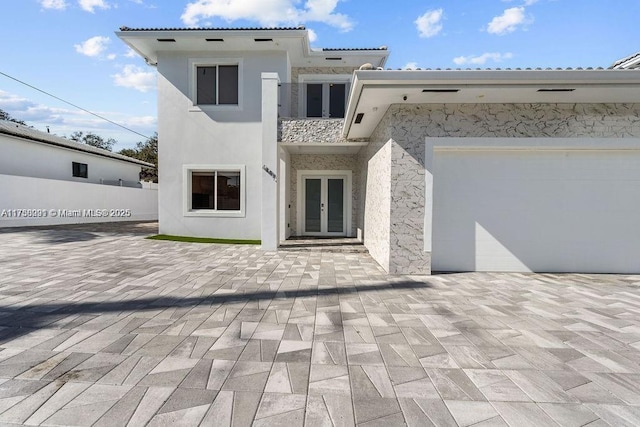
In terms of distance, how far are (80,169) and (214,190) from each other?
15655 millimetres

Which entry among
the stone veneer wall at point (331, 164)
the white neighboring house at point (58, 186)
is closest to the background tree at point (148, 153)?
the white neighboring house at point (58, 186)

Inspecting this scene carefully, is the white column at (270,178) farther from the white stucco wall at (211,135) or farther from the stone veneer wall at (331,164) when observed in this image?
the stone veneer wall at (331,164)

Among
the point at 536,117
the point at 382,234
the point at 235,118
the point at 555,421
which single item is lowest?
the point at 555,421

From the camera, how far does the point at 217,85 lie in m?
11.5

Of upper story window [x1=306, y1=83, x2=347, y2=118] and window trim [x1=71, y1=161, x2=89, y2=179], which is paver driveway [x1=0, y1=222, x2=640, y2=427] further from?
window trim [x1=71, y1=161, x2=89, y2=179]

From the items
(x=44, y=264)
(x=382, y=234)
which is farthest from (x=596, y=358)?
(x=44, y=264)

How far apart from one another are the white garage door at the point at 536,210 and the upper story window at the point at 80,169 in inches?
924

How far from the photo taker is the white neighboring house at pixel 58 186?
15.2 m

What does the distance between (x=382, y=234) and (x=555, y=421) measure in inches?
209

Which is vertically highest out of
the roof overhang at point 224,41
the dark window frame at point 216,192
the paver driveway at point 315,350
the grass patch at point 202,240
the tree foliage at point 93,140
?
the tree foliage at point 93,140

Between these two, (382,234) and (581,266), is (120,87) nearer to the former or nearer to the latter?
(382,234)

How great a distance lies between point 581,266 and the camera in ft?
22.9

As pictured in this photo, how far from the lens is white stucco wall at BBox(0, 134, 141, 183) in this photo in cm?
1641

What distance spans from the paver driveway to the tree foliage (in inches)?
1889
